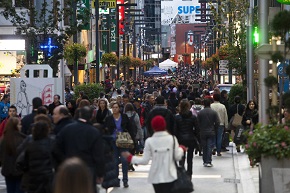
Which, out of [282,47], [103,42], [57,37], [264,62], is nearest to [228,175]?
[264,62]

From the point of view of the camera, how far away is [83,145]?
11773 millimetres

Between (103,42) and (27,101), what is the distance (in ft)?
213

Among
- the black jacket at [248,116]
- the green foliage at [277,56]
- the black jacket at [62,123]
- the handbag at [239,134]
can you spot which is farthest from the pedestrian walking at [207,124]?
the black jacket at [62,123]

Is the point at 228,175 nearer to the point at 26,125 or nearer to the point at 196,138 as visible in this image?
the point at 196,138

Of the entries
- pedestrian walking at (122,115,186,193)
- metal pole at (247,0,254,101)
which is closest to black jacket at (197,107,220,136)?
metal pole at (247,0,254,101)

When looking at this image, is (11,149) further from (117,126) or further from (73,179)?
(73,179)

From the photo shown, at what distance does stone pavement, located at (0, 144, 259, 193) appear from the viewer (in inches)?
714

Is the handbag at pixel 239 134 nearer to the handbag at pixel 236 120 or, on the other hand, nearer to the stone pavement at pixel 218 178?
the stone pavement at pixel 218 178

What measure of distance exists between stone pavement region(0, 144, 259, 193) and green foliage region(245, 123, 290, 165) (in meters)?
2.35

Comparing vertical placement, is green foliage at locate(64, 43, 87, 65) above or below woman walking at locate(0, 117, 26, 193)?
above

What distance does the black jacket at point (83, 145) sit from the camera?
11773 millimetres

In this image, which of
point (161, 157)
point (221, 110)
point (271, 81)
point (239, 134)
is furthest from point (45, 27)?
point (161, 157)

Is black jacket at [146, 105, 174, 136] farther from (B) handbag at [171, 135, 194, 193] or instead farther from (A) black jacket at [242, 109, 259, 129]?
(A) black jacket at [242, 109, 259, 129]

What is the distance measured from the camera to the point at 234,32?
40.4 metres
